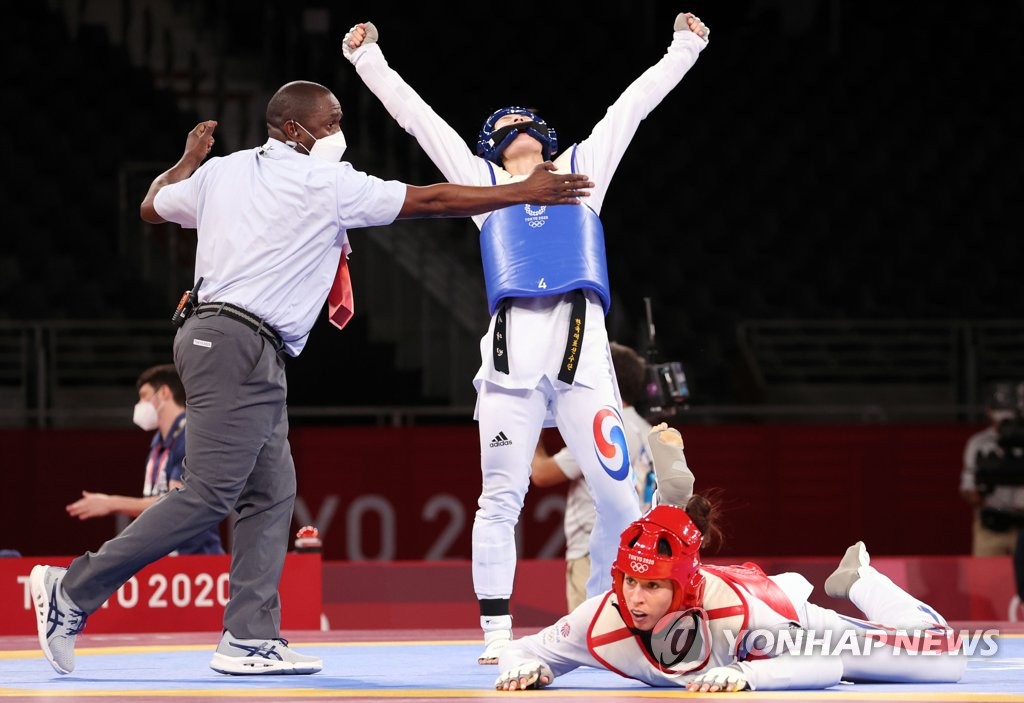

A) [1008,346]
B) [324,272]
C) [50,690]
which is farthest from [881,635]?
[1008,346]

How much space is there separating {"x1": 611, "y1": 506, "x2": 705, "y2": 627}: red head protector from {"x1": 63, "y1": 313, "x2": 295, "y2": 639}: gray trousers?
3.96ft

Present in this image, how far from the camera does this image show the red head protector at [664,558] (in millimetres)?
4336

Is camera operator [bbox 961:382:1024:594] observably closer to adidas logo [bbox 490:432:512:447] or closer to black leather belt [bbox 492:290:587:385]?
black leather belt [bbox 492:290:587:385]

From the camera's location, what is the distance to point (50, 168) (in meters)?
13.8

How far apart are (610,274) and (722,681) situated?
378 inches

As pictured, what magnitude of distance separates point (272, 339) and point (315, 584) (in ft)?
10.5

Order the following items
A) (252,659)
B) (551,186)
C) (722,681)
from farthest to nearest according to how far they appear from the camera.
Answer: (252,659) < (551,186) < (722,681)

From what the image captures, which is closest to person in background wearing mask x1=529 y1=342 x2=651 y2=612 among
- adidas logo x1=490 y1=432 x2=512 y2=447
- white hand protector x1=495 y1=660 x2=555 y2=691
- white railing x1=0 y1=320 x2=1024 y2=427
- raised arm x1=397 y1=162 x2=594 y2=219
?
adidas logo x1=490 y1=432 x2=512 y2=447

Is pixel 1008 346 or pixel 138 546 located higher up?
pixel 1008 346

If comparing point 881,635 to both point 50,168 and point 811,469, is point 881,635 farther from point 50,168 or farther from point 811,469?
point 50,168

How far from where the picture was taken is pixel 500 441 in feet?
17.6

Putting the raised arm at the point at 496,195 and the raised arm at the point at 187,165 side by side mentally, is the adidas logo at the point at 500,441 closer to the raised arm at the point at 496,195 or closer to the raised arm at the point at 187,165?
the raised arm at the point at 496,195

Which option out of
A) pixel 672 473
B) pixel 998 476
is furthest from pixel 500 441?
pixel 998 476

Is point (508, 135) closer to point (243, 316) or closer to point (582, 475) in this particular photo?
point (243, 316)
